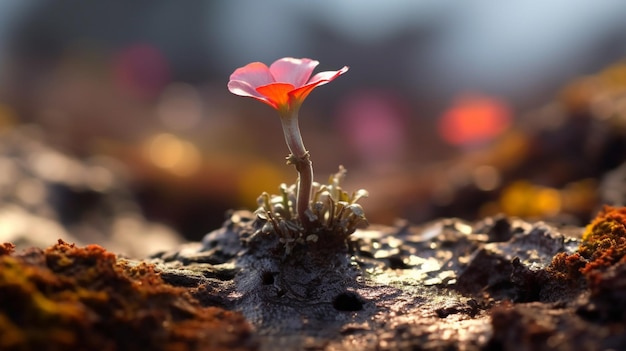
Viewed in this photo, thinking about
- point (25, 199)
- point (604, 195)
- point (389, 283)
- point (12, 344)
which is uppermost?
point (25, 199)

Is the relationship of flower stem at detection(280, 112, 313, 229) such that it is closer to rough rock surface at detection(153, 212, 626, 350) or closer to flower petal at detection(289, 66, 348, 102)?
flower petal at detection(289, 66, 348, 102)

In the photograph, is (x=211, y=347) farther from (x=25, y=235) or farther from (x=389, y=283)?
(x=25, y=235)

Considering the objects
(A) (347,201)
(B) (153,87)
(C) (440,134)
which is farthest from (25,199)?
(B) (153,87)

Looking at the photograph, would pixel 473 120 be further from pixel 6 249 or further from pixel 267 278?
pixel 6 249

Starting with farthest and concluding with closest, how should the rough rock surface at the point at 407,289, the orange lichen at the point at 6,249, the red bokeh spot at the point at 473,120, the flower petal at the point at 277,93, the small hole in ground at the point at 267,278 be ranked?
the red bokeh spot at the point at 473,120, the small hole in ground at the point at 267,278, the flower petal at the point at 277,93, the orange lichen at the point at 6,249, the rough rock surface at the point at 407,289

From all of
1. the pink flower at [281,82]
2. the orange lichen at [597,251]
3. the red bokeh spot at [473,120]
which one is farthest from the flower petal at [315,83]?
the red bokeh spot at [473,120]

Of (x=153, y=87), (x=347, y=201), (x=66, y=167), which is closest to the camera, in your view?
(x=347, y=201)

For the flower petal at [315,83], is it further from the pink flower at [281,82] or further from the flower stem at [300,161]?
the flower stem at [300,161]
